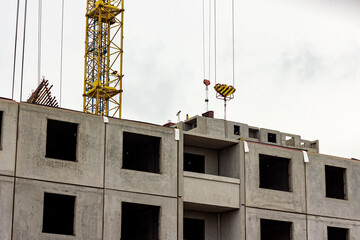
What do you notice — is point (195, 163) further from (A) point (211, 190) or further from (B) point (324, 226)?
(B) point (324, 226)

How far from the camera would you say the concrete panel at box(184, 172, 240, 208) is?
4900cm

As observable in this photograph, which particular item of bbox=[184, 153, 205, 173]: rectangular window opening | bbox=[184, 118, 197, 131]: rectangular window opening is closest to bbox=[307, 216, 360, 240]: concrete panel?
bbox=[184, 153, 205, 173]: rectangular window opening

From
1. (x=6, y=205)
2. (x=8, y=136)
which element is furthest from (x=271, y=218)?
(x=8, y=136)

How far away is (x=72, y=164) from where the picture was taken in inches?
1770

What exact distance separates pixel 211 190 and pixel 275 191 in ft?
14.6

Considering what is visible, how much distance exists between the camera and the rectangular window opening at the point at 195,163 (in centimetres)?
5209

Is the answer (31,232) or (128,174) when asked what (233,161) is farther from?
(31,232)

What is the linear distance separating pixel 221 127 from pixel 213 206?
22.3 ft

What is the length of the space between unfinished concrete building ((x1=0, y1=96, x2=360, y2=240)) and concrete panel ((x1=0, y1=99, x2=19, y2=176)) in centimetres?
5

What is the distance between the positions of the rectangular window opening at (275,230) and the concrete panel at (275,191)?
125 cm

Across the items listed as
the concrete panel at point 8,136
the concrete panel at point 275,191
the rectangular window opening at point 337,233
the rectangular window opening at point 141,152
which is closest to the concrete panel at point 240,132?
the concrete panel at point 275,191

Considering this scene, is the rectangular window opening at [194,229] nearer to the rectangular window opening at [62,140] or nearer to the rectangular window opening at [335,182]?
the rectangular window opening at [62,140]

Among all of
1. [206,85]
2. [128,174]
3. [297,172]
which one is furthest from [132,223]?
[206,85]

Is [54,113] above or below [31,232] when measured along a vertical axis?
above
